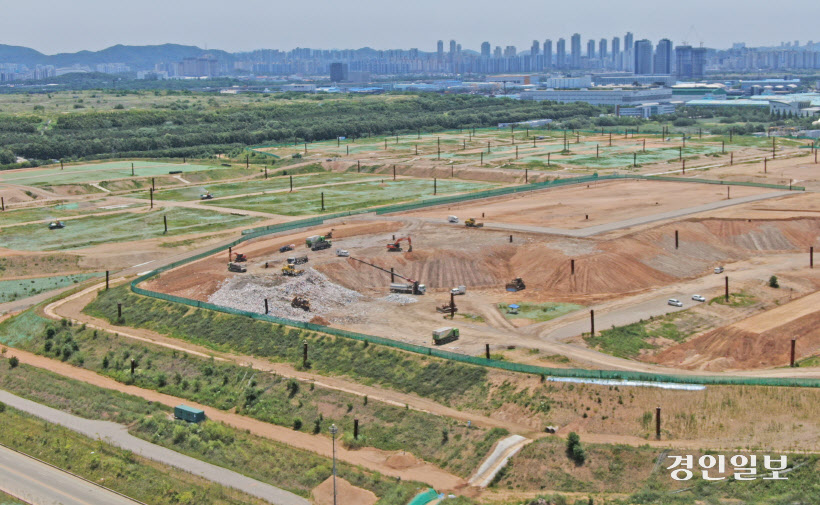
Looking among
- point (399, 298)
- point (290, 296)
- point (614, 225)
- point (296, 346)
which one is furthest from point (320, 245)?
point (614, 225)

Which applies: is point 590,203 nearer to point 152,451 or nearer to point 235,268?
point 235,268

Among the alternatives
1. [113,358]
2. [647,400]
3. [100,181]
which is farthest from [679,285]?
[100,181]

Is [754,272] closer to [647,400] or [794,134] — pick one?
[647,400]

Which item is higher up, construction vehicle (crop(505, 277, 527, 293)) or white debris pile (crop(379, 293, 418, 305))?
Result: construction vehicle (crop(505, 277, 527, 293))

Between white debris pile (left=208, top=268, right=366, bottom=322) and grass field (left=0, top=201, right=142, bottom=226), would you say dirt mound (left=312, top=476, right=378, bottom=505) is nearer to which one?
white debris pile (left=208, top=268, right=366, bottom=322)

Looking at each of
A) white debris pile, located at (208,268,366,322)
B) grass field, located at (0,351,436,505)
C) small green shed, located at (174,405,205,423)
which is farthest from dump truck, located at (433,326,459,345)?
small green shed, located at (174,405,205,423)

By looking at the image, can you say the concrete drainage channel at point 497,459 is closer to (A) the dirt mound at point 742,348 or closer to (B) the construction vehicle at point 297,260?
(A) the dirt mound at point 742,348
